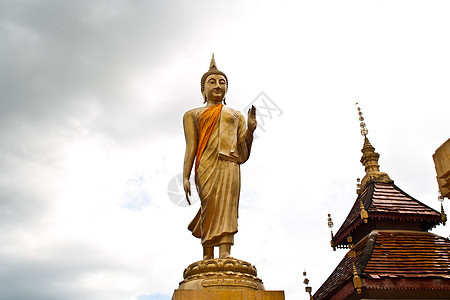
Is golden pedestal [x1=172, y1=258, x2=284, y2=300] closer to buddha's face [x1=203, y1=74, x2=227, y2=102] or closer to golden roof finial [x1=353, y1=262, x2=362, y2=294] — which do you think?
buddha's face [x1=203, y1=74, x2=227, y2=102]

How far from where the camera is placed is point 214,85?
803cm

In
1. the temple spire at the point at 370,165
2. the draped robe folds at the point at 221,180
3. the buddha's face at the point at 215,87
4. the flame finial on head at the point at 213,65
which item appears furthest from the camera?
the temple spire at the point at 370,165

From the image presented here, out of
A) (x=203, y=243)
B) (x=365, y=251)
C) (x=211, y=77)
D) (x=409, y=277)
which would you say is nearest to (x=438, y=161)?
(x=203, y=243)

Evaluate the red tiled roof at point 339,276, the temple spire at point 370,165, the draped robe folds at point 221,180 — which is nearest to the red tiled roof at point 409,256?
the red tiled roof at point 339,276

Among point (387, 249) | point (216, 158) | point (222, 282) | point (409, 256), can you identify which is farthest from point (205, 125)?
point (409, 256)

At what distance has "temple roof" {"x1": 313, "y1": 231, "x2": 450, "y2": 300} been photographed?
38.5ft

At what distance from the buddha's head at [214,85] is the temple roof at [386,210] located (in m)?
8.54

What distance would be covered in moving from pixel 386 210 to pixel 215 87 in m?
9.46

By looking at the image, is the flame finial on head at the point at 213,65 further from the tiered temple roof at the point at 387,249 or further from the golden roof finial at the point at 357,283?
the golden roof finial at the point at 357,283

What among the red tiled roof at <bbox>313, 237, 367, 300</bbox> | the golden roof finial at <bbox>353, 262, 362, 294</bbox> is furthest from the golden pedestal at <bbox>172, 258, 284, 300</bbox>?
the red tiled roof at <bbox>313, 237, 367, 300</bbox>

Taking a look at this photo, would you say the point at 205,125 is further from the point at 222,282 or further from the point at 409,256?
the point at 409,256

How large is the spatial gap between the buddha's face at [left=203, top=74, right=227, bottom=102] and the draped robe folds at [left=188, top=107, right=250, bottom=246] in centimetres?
42

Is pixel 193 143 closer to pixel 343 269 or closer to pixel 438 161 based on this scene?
pixel 438 161

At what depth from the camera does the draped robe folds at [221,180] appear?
6.70 meters
